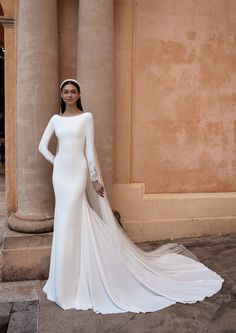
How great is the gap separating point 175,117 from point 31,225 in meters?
2.42

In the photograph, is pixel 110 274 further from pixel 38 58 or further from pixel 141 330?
pixel 38 58

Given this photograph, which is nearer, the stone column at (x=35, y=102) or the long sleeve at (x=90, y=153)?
the long sleeve at (x=90, y=153)

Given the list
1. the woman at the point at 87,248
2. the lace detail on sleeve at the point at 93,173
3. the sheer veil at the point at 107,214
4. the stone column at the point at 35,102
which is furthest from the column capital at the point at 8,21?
the lace detail on sleeve at the point at 93,173

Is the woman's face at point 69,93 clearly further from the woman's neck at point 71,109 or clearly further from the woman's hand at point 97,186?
the woman's hand at point 97,186

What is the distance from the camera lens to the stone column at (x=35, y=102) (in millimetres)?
4277

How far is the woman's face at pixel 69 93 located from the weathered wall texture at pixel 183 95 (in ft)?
4.62

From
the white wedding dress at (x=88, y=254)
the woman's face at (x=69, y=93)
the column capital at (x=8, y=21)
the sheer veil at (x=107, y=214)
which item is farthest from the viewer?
the column capital at (x=8, y=21)

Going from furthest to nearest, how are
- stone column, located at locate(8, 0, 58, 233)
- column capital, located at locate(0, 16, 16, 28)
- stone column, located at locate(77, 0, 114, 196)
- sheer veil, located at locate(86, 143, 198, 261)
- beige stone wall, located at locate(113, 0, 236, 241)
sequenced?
beige stone wall, located at locate(113, 0, 236, 241) < column capital, located at locate(0, 16, 16, 28) < stone column, located at locate(77, 0, 114, 196) < stone column, located at locate(8, 0, 58, 233) < sheer veil, located at locate(86, 143, 198, 261)

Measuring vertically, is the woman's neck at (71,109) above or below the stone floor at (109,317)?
above

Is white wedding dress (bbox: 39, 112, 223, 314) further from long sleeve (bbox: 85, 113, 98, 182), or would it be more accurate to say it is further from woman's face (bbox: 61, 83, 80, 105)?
woman's face (bbox: 61, 83, 80, 105)

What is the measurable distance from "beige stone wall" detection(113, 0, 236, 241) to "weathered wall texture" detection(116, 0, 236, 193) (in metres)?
0.01

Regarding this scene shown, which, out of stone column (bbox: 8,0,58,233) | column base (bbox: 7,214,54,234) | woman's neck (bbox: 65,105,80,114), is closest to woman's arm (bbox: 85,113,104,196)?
woman's neck (bbox: 65,105,80,114)

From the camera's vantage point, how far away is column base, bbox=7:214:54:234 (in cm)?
435

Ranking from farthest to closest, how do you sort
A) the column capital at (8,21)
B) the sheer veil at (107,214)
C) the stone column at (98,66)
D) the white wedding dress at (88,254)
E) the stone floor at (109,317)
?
the column capital at (8,21)
the stone column at (98,66)
the sheer veil at (107,214)
the white wedding dress at (88,254)
the stone floor at (109,317)
